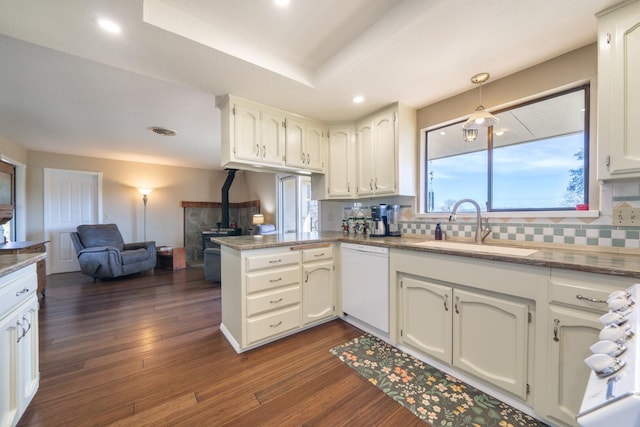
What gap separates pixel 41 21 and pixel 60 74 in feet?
3.19

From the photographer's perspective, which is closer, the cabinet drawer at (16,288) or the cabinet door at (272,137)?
the cabinet drawer at (16,288)

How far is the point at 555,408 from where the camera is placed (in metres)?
1.24

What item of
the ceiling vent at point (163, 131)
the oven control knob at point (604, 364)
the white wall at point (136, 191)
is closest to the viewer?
the oven control knob at point (604, 364)

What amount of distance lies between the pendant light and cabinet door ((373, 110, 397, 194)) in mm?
694

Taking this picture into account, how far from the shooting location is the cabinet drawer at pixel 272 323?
1.99 metres

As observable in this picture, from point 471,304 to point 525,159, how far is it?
50.9 inches

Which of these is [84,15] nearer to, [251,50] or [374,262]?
[251,50]

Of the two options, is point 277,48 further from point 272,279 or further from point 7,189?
point 7,189

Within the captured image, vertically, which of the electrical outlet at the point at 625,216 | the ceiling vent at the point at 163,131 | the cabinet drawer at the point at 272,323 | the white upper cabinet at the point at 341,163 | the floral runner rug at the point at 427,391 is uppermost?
the ceiling vent at the point at 163,131

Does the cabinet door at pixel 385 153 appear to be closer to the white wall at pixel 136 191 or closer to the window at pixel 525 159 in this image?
the window at pixel 525 159

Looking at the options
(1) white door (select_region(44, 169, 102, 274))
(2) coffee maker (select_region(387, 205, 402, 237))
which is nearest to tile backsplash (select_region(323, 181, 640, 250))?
(2) coffee maker (select_region(387, 205, 402, 237))

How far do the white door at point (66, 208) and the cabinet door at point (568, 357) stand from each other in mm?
6796

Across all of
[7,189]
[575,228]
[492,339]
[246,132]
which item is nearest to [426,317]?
[492,339]

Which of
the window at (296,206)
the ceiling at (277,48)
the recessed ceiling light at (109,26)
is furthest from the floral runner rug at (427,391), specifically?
the window at (296,206)
